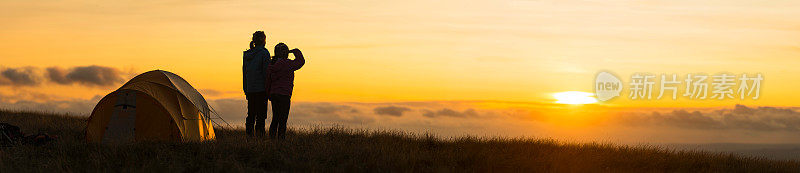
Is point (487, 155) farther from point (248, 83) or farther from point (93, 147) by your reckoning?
point (93, 147)

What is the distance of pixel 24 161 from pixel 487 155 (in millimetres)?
7933

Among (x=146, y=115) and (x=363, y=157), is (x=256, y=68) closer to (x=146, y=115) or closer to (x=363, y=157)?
(x=146, y=115)

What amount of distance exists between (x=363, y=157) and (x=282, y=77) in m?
2.26

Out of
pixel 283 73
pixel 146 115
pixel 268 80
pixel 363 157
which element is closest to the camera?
pixel 363 157

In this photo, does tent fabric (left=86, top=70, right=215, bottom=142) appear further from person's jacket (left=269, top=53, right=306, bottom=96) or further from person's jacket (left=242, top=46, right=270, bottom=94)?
person's jacket (left=269, top=53, right=306, bottom=96)

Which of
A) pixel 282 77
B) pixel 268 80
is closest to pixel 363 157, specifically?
pixel 282 77

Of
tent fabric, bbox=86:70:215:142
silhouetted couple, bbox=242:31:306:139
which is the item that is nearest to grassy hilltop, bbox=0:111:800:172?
Answer: silhouetted couple, bbox=242:31:306:139

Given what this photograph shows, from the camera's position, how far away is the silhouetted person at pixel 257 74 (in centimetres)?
1369

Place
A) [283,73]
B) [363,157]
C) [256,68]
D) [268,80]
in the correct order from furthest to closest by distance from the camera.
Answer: [256,68]
[268,80]
[283,73]
[363,157]

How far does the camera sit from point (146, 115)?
14453 mm

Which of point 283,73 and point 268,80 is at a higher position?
point 283,73

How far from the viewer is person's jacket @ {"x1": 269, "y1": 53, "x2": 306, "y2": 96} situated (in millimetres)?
13203

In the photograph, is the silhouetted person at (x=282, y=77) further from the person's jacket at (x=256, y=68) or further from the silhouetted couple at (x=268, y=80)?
the person's jacket at (x=256, y=68)

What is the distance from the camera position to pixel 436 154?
13.1 m
